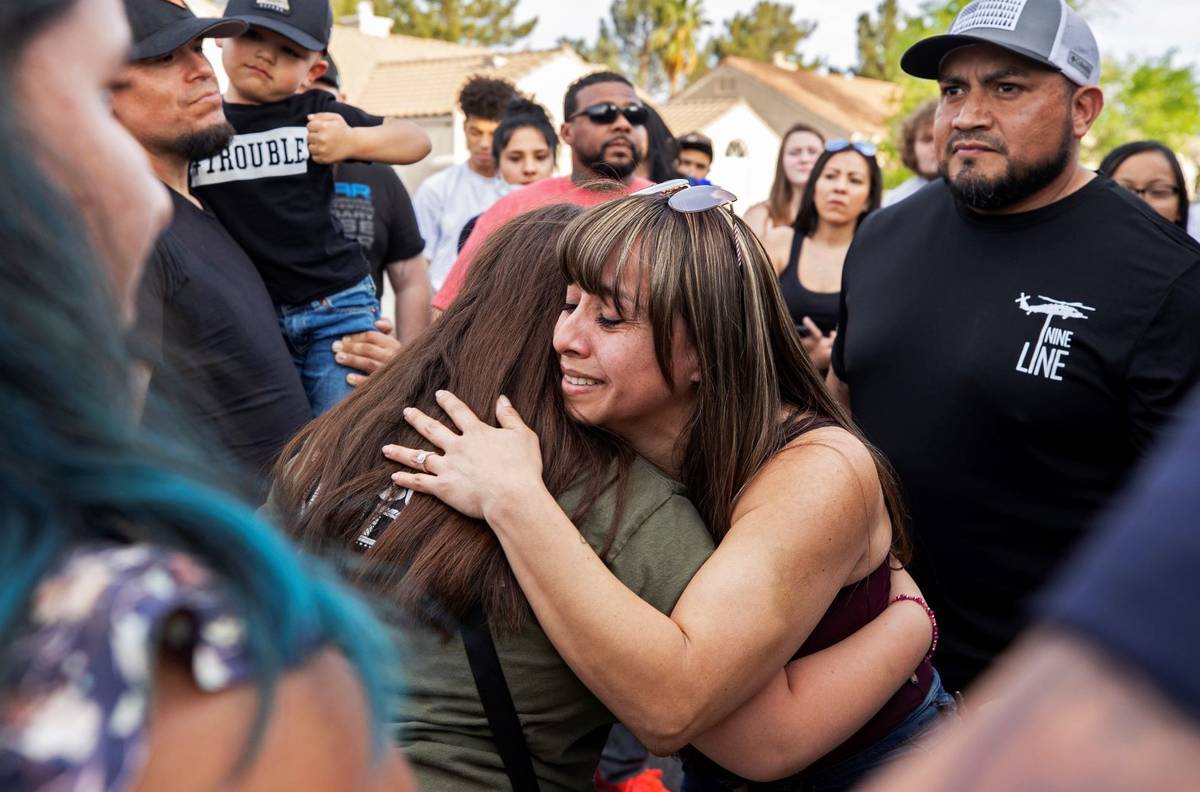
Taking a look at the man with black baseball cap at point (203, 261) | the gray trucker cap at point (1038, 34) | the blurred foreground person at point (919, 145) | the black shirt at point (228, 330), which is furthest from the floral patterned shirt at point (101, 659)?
the blurred foreground person at point (919, 145)

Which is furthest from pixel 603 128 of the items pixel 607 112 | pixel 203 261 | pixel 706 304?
pixel 706 304

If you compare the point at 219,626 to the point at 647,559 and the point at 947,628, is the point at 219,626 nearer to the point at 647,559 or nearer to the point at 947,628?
the point at 647,559

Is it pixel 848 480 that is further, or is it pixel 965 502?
pixel 965 502

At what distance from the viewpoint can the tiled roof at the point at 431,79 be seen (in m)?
28.5

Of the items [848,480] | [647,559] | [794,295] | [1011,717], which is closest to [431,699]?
[647,559]

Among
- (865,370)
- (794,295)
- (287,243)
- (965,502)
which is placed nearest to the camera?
(965,502)

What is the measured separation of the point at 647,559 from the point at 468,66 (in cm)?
3004

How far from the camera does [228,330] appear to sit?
9.98 feet

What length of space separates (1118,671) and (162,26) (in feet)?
11.1

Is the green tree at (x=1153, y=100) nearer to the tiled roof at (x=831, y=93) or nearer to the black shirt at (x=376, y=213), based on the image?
the black shirt at (x=376, y=213)

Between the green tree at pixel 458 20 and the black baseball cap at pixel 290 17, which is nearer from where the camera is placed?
→ the black baseball cap at pixel 290 17

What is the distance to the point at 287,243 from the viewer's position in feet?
12.5

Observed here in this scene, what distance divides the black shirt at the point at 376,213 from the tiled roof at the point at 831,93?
3968cm

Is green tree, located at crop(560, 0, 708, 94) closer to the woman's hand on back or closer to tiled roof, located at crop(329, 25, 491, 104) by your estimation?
tiled roof, located at crop(329, 25, 491, 104)
